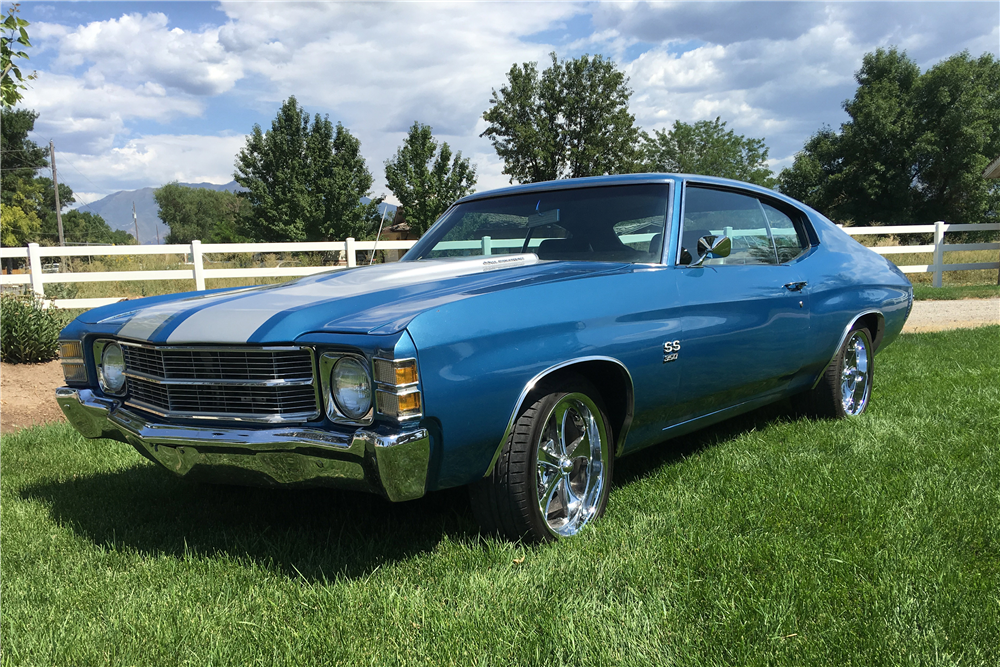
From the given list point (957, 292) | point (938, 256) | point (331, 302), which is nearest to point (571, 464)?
point (331, 302)

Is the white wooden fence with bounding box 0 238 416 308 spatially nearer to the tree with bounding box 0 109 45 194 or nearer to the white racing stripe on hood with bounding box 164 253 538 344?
the white racing stripe on hood with bounding box 164 253 538 344

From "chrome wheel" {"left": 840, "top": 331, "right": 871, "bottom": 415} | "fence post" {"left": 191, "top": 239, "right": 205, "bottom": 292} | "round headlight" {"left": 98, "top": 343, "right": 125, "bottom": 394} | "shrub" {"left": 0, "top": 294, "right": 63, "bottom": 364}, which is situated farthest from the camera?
"fence post" {"left": 191, "top": 239, "right": 205, "bottom": 292}

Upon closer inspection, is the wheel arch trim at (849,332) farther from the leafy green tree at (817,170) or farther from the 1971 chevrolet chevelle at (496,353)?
the leafy green tree at (817,170)

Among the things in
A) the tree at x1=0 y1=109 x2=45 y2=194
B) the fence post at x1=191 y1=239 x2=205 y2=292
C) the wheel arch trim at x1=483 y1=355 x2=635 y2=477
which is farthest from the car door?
the tree at x1=0 y1=109 x2=45 y2=194

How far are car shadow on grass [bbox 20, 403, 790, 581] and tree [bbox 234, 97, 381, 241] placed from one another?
32687mm

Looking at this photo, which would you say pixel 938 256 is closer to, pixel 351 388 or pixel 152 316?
pixel 351 388

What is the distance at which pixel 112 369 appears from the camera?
306 centimetres

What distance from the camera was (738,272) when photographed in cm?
361

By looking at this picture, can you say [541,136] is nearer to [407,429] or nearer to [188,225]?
[407,429]

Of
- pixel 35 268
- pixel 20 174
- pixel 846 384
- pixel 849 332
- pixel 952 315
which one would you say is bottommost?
pixel 952 315

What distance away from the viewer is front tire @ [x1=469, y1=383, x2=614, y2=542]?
8.27ft

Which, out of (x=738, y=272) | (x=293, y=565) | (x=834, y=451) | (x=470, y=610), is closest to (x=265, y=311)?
(x=293, y=565)

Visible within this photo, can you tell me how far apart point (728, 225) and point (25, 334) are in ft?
21.3

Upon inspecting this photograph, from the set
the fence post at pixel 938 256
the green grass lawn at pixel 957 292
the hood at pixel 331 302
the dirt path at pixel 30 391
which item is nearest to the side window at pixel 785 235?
the hood at pixel 331 302
